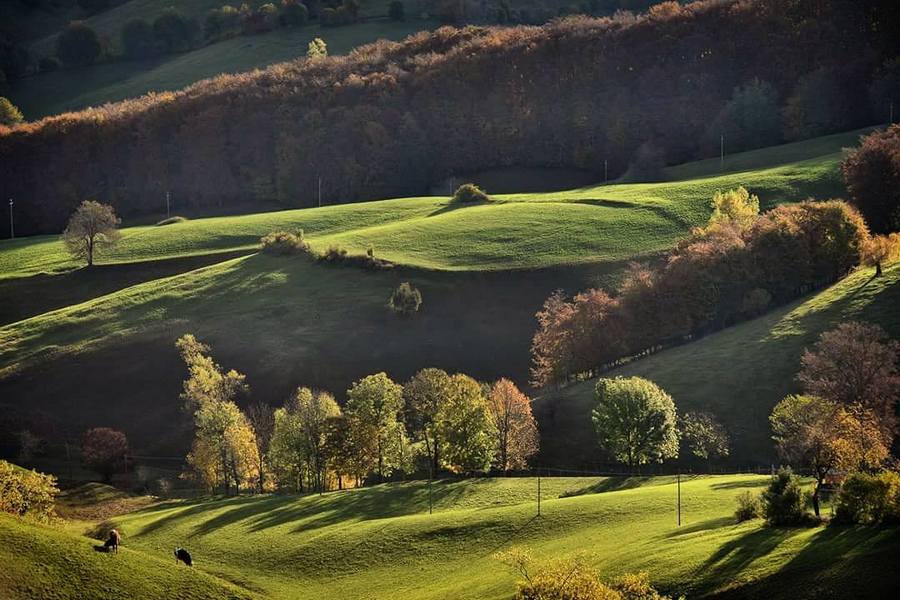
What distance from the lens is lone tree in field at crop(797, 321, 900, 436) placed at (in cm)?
8962

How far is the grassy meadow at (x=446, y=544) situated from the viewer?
61.1 metres

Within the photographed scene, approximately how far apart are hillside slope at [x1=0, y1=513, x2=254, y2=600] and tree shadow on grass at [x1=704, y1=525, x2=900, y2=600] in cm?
3384

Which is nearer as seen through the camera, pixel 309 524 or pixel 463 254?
pixel 309 524

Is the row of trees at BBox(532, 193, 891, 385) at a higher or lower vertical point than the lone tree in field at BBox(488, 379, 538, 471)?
higher

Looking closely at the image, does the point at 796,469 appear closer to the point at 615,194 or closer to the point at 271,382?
the point at 271,382

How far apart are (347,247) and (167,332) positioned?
32.3 m

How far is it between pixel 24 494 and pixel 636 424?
5698 centimetres

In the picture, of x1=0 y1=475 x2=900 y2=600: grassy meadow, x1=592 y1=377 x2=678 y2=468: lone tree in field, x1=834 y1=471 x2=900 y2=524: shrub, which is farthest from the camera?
x1=592 y1=377 x2=678 y2=468: lone tree in field

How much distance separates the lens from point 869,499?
205 feet

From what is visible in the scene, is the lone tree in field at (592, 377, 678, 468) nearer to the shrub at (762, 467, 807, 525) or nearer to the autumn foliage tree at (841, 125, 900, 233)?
the shrub at (762, 467, 807, 525)

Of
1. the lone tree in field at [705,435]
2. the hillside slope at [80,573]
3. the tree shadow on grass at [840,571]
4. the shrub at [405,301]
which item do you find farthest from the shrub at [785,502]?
the shrub at [405,301]

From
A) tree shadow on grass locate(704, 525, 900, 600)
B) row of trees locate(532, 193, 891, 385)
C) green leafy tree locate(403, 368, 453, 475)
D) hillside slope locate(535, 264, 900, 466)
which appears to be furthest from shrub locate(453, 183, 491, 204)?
tree shadow on grass locate(704, 525, 900, 600)

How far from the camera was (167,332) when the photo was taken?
146 metres

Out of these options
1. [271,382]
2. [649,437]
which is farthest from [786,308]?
[271,382]
